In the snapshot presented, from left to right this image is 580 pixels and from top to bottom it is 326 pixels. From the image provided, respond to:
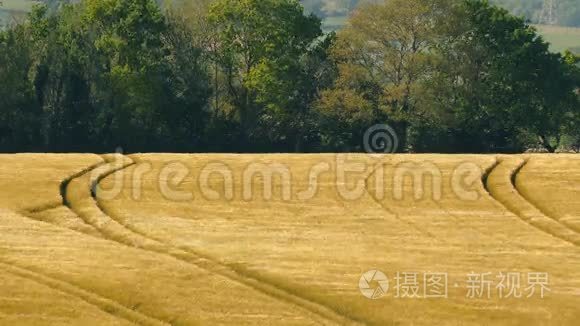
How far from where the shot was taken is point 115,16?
469 feet

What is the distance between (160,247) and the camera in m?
64.8

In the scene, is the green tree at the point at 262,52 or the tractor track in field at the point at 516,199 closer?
the tractor track in field at the point at 516,199

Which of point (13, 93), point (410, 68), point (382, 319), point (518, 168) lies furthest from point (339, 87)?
point (382, 319)

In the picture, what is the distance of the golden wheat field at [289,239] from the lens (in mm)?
52688

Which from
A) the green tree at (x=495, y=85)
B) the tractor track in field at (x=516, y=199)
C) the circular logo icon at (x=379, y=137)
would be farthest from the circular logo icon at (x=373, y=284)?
the green tree at (x=495, y=85)

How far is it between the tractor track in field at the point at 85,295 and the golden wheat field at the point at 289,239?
12 centimetres

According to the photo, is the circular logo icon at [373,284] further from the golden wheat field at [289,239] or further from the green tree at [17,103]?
the green tree at [17,103]

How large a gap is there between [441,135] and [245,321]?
94.3 meters

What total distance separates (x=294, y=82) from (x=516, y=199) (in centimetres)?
6488

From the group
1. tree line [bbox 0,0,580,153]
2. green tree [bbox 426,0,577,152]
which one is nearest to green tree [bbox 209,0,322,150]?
tree line [bbox 0,0,580,153]

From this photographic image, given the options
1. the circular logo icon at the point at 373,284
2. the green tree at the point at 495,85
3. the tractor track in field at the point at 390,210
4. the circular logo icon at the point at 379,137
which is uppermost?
the green tree at the point at 495,85

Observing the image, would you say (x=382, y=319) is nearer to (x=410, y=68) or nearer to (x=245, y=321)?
(x=245, y=321)

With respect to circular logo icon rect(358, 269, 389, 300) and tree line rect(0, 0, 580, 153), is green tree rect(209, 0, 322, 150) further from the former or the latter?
circular logo icon rect(358, 269, 389, 300)

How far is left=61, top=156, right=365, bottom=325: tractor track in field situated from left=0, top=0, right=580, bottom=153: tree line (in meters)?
50.6
